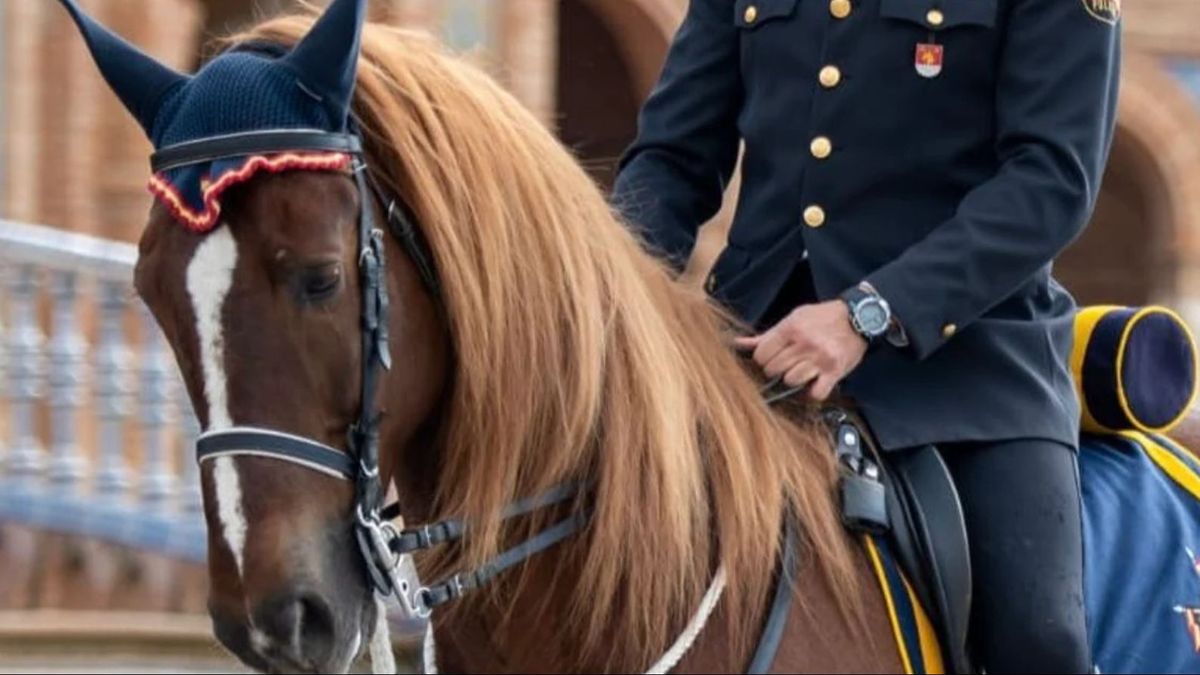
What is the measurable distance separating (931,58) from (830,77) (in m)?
0.14

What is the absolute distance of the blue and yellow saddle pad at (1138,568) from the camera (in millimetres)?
3344

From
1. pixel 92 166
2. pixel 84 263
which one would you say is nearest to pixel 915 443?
pixel 84 263

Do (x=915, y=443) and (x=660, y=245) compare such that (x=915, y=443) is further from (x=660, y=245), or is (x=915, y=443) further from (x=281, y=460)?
(x=281, y=460)

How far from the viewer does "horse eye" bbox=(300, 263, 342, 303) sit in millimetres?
2736

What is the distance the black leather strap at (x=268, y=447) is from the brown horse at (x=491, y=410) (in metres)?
0.01

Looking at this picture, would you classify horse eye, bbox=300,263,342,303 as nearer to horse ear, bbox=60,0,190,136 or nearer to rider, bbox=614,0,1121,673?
horse ear, bbox=60,0,190,136

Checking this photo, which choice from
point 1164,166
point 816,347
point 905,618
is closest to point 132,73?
point 816,347

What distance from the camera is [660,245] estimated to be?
3.57 meters

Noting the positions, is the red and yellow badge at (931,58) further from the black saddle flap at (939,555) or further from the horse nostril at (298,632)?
the horse nostril at (298,632)

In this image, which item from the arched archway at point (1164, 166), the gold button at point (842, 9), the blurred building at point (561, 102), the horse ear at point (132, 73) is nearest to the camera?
the horse ear at point (132, 73)

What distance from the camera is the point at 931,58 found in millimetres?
3285

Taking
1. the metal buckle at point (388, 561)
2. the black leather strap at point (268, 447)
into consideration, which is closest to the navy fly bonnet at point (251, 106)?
the black leather strap at point (268, 447)

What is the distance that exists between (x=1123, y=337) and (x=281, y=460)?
4.68 feet

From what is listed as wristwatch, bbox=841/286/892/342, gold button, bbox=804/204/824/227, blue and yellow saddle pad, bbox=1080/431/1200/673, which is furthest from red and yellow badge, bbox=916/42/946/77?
blue and yellow saddle pad, bbox=1080/431/1200/673
